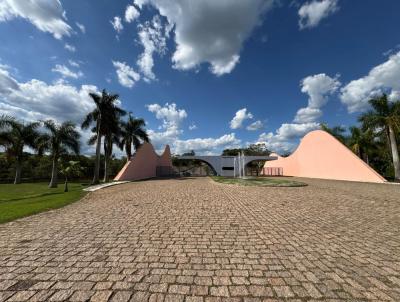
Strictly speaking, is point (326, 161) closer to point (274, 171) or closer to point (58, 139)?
point (274, 171)

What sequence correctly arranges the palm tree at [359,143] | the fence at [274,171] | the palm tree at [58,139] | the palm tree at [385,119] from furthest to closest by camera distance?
1. the fence at [274,171]
2. the palm tree at [359,143]
3. the palm tree at [58,139]
4. the palm tree at [385,119]

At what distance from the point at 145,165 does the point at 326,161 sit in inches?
956

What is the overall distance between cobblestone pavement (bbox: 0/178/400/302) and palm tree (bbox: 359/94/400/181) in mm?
20186

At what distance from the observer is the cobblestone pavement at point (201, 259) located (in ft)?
8.31

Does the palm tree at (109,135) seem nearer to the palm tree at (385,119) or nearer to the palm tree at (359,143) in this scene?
the palm tree at (385,119)

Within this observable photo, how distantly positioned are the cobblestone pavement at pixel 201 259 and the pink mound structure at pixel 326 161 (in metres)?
18.4

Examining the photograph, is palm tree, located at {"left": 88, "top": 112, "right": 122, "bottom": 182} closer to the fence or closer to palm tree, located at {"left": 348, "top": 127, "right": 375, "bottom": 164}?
the fence

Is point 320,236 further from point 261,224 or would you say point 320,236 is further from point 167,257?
point 167,257

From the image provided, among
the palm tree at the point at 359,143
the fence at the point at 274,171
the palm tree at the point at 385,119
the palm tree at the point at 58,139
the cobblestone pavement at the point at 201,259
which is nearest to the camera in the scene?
the cobblestone pavement at the point at 201,259

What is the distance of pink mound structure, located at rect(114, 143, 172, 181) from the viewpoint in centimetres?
2408

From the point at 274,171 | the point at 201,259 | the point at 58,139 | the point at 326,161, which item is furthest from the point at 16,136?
the point at 274,171

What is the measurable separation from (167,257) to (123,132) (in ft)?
86.7

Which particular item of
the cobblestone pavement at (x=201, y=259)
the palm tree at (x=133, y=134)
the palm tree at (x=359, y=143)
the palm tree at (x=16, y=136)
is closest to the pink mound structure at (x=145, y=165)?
the palm tree at (x=133, y=134)

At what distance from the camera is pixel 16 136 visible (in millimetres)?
27062
